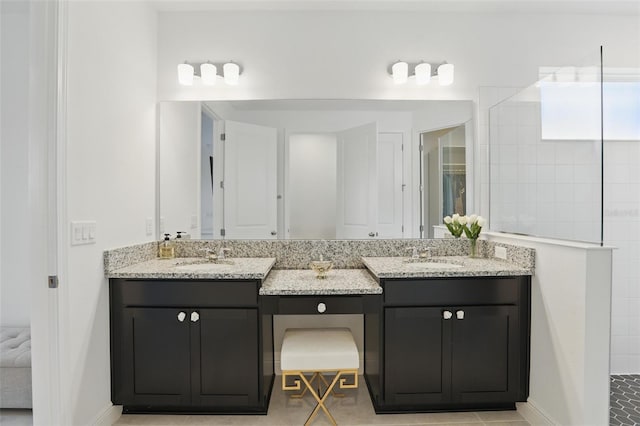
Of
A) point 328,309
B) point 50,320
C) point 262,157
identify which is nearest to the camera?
point 50,320

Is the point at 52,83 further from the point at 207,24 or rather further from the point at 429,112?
the point at 429,112

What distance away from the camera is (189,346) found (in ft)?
6.31

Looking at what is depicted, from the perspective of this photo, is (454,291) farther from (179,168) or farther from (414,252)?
(179,168)

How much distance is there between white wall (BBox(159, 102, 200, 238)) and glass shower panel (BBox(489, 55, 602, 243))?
2178mm

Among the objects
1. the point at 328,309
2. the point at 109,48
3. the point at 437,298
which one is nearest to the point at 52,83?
the point at 109,48

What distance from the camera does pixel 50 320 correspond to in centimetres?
156

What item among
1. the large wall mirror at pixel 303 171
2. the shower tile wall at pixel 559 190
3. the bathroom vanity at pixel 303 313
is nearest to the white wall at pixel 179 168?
the large wall mirror at pixel 303 171

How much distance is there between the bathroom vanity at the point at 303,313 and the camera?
6.29 ft

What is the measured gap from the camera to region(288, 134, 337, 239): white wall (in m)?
2.54

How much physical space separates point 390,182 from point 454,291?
93cm

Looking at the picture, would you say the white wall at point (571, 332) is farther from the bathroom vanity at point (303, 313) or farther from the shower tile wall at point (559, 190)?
the shower tile wall at point (559, 190)

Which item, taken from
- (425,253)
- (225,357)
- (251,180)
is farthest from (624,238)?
(225,357)

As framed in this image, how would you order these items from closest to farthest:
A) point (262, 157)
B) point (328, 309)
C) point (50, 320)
Result: point (50, 320) < point (328, 309) < point (262, 157)

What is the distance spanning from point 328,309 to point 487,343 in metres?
0.92
